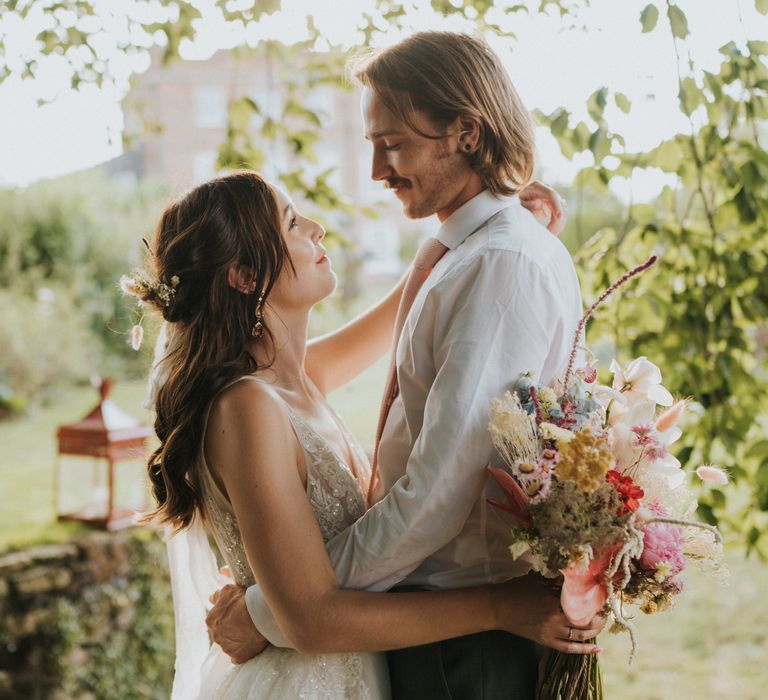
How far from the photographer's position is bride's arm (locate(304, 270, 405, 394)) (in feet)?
→ 7.22

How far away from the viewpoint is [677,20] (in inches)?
75.5

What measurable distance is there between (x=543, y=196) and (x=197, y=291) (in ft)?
2.45

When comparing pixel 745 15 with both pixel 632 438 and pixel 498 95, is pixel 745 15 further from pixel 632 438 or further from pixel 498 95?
pixel 632 438

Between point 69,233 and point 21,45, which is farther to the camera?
point 69,233

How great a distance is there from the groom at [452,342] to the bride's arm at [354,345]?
0.43 metres

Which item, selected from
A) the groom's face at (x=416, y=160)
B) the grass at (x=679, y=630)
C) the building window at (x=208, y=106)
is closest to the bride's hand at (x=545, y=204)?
the groom's face at (x=416, y=160)

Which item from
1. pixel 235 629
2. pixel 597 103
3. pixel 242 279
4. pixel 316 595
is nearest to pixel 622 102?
pixel 597 103

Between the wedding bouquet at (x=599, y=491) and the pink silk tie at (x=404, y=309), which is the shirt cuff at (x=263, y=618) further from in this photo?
the wedding bouquet at (x=599, y=491)

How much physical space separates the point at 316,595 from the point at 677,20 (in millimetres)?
1398

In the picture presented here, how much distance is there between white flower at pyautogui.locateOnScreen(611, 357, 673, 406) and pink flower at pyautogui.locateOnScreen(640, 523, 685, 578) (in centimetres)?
22

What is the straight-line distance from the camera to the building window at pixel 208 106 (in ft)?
47.0

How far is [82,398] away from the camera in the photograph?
7809mm

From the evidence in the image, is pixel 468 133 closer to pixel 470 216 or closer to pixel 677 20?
pixel 470 216

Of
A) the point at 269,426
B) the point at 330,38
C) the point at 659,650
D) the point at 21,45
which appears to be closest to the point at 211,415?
the point at 269,426
